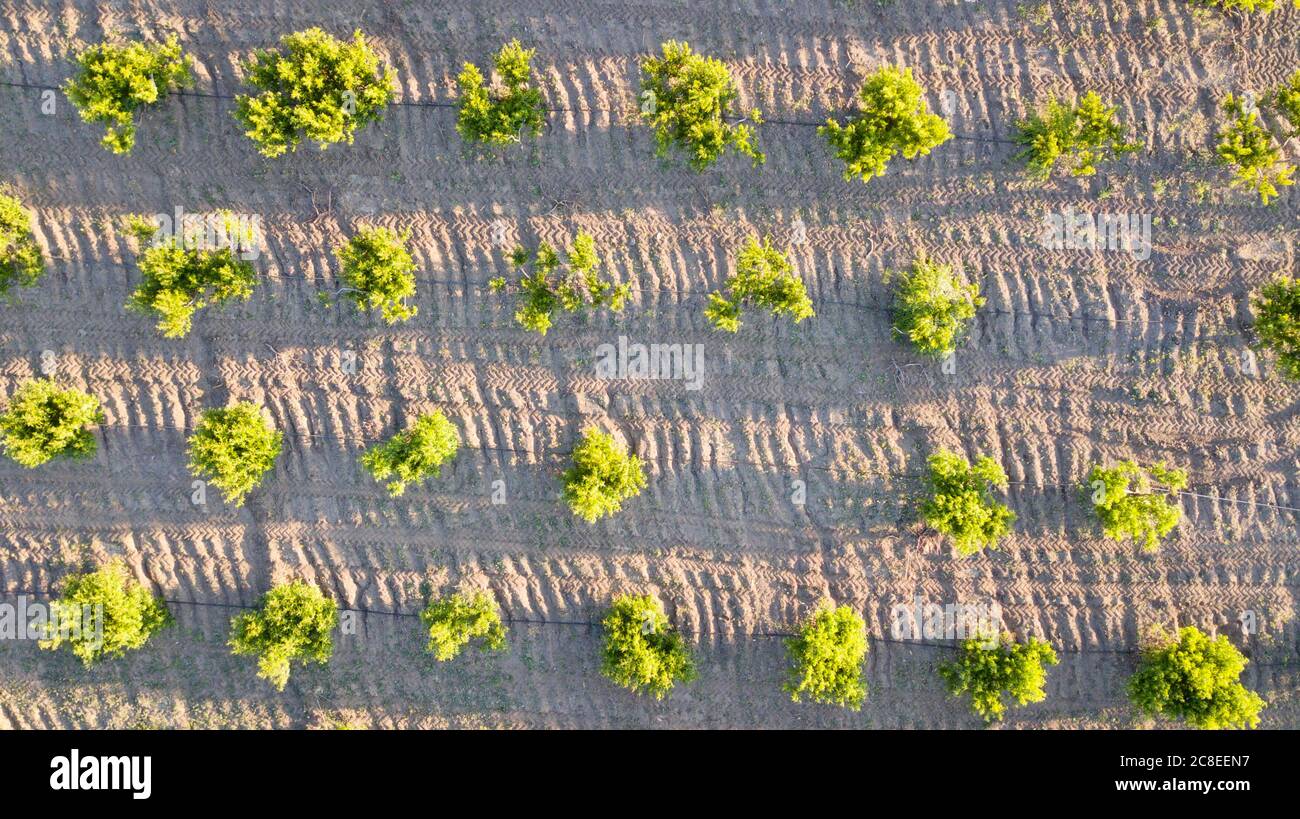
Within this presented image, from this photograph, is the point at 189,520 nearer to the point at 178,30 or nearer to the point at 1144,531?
the point at 178,30

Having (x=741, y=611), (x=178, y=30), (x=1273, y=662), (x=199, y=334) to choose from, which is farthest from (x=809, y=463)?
(x=178, y=30)

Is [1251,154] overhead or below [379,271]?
overhead

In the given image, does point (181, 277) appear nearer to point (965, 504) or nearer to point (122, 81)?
point (122, 81)

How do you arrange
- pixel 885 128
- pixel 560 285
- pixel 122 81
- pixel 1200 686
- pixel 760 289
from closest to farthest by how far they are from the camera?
pixel 122 81, pixel 885 128, pixel 1200 686, pixel 760 289, pixel 560 285

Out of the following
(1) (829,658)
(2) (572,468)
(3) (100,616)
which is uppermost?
(2) (572,468)

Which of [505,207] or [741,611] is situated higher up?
[505,207]

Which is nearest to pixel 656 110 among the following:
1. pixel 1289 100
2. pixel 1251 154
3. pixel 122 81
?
pixel 122 81

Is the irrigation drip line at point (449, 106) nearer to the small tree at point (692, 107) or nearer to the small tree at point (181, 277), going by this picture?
the small tree at point (692, 107)

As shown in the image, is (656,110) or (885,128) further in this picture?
(656,110)
